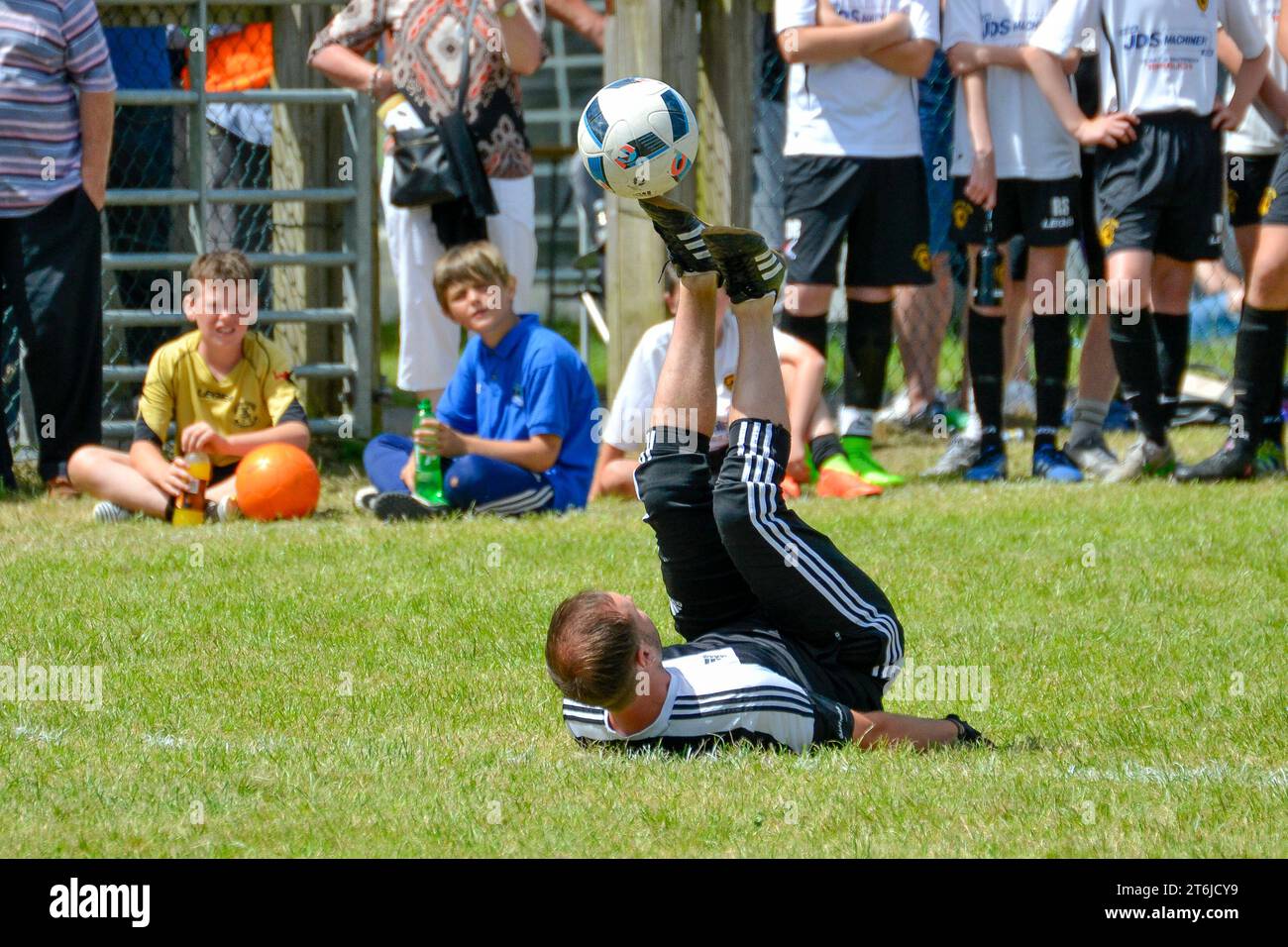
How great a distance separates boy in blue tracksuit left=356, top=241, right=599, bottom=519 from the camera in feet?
26.5

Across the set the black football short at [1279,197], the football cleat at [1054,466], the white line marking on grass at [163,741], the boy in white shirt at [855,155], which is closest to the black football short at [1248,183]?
the black football short at [1279,197]

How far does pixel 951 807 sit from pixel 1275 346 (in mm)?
5134

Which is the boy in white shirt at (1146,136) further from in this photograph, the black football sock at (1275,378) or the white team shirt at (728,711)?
the white team shirt at (728,711)

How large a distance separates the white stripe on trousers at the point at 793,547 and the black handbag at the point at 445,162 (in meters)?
4.25

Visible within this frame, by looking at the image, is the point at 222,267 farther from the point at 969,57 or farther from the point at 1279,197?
the point at 1279,197

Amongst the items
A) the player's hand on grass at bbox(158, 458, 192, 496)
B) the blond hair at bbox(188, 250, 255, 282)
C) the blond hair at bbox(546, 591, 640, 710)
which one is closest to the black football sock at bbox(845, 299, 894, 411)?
the blond hair at bbox(188, 250, 255, 282)

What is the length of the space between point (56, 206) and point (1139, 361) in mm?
5083

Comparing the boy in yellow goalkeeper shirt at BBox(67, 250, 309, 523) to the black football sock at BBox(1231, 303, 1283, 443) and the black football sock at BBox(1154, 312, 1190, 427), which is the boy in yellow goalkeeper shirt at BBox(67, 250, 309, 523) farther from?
the black football sock at BBox(1231, 303, 1283, 443)

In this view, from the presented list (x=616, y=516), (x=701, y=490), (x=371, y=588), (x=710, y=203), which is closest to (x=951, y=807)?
(x=701, y=490)

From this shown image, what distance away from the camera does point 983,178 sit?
352 inches

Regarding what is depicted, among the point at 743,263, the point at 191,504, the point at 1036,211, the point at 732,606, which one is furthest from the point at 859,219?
the point at 732,606

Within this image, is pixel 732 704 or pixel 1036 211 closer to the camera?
pixel 732 704

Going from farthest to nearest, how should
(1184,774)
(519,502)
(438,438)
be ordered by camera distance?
(519,502)
(438,438)
(1184,774)
